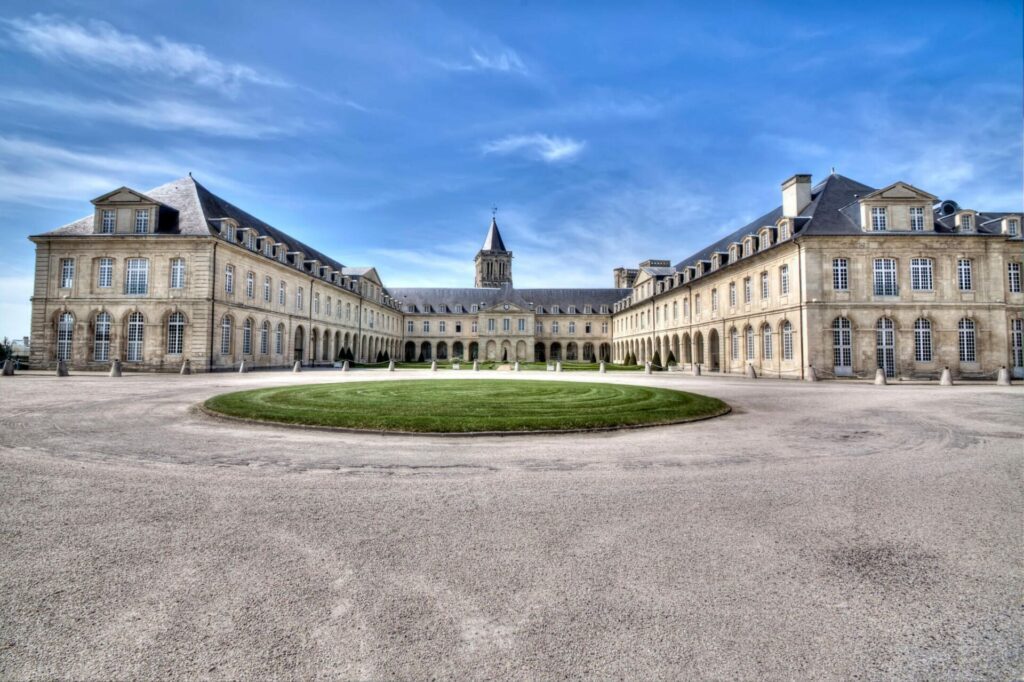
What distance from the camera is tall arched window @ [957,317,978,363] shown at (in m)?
25.8

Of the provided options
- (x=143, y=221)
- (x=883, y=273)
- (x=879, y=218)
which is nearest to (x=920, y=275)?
(x=883, y=273)

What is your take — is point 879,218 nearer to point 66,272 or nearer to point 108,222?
point 108,222

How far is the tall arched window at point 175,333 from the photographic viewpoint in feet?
94.8

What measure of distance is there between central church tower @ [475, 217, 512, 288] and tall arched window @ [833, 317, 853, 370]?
62.7 meters

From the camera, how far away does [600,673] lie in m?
2.19

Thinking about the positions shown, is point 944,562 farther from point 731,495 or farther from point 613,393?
point 613,393

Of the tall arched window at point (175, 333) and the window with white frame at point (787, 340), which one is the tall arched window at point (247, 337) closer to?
the tall arched window at point (175, 333)

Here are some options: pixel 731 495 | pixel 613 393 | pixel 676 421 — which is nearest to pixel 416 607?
pixel 731 495

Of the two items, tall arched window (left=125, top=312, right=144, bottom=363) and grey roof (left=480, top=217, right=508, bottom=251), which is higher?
grey roof (left=480, top=217, right=508, bottom=251)

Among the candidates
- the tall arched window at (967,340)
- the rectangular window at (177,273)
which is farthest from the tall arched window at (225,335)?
the tall arched window at (967,340)

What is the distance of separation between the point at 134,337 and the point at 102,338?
79.9 inches

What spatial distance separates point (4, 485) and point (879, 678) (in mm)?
7865

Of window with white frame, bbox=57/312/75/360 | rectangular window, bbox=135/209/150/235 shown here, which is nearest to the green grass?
rectangular window, bbox=135/209/150/235

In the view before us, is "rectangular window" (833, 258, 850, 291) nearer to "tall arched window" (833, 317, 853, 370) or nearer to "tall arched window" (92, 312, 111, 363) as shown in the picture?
"tall arched window" (833, 317, 853, 370)
